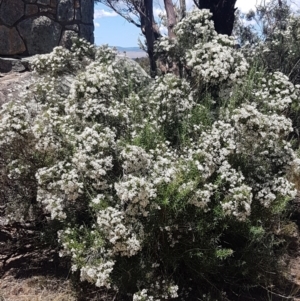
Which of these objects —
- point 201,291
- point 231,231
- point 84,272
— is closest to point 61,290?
point 84,272

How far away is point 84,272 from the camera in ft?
10.9

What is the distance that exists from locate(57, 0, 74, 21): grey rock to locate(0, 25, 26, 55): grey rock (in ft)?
2.21

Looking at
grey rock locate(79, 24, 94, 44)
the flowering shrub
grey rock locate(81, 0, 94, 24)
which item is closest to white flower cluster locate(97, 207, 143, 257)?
the flowering shrub

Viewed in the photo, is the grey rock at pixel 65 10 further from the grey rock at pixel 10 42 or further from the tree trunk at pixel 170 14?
the tree trunk at pixel 170 14

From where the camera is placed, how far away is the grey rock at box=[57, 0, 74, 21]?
7684mm

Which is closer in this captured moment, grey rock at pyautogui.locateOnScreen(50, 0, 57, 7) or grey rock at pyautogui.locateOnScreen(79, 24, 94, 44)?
grey rock at pyautogui.locateOnScreen(50, 0, 57, 7)

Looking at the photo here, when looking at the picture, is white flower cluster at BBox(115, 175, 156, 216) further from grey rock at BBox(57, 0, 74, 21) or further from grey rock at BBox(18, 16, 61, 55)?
grey rock at BBox(57, 0, 74, 21)

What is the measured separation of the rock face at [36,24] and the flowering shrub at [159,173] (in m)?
3.29

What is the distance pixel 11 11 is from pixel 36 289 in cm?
454

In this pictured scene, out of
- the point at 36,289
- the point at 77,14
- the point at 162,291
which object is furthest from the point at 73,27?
the point at 162,291

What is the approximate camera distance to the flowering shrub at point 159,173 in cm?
336

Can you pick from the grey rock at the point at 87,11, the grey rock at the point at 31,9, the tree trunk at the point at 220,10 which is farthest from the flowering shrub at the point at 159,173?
the grey rock at the point at 87,11

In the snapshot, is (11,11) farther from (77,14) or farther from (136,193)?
(136,193)

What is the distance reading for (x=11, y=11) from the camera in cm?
736
